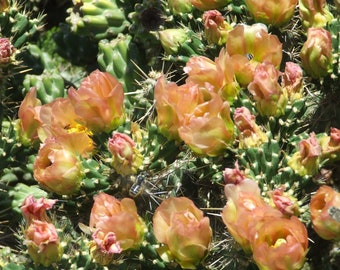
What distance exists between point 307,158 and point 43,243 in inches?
26.6

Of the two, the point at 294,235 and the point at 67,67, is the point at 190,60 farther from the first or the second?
the point at 67,67

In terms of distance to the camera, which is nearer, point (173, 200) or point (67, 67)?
point (173, 200)

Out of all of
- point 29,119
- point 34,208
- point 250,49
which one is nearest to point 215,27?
point 250,49

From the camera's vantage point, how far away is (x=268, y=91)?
224cm

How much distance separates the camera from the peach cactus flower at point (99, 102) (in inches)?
90.6

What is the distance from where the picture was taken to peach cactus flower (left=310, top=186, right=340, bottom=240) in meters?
2.02

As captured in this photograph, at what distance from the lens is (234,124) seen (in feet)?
7.51

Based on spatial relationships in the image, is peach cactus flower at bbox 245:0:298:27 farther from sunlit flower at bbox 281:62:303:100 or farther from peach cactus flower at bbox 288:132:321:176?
peach cactus flower at bbox 288:132:321:176

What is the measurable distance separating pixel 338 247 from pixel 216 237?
330 millimetres

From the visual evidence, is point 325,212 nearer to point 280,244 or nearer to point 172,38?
point 280,244

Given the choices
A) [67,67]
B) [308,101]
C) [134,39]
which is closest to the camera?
[308,101]

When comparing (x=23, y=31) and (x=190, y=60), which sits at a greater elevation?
(x=190, y=60)

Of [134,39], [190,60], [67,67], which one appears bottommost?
[67,67]

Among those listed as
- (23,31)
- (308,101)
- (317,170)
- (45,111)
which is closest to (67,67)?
(23,31)
